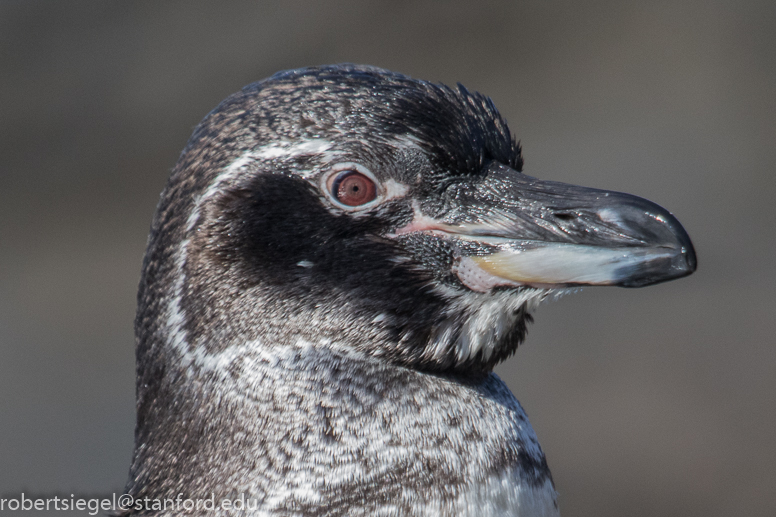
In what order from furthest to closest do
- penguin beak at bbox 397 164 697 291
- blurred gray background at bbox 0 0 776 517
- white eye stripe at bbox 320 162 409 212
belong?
blurred gray background at bbox 0 0 776 517 → white eye stripe at bbox 320 162 409 212 → penguin beak at bbox 397 164 697 291

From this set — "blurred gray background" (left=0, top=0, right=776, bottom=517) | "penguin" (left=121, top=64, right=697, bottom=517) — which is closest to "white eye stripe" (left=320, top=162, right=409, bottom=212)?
"penguin" (left=121, top=64, right=697, bottom=517)

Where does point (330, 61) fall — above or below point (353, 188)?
above

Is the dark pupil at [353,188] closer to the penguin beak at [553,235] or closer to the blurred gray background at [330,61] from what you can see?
the penguin beak at [553,235]

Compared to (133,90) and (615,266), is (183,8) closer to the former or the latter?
(133,90)

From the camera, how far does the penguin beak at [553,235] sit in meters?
1.84

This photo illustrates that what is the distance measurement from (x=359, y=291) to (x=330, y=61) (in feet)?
22.0

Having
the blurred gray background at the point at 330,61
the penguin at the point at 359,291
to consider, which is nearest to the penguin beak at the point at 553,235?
the penguin at the point at 359,291

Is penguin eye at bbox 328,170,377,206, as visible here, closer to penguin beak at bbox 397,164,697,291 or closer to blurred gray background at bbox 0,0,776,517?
penguin beak at bbox 397,164,697,291

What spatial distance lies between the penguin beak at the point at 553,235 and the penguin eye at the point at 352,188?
139 mm

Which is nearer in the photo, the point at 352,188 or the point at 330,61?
the point at 352,188

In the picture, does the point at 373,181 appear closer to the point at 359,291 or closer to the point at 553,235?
the point at 359,291

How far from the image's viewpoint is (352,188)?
195cm

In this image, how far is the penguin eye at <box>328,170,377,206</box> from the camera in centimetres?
194

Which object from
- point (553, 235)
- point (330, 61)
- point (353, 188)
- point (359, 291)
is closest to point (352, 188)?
point (353, 188)
